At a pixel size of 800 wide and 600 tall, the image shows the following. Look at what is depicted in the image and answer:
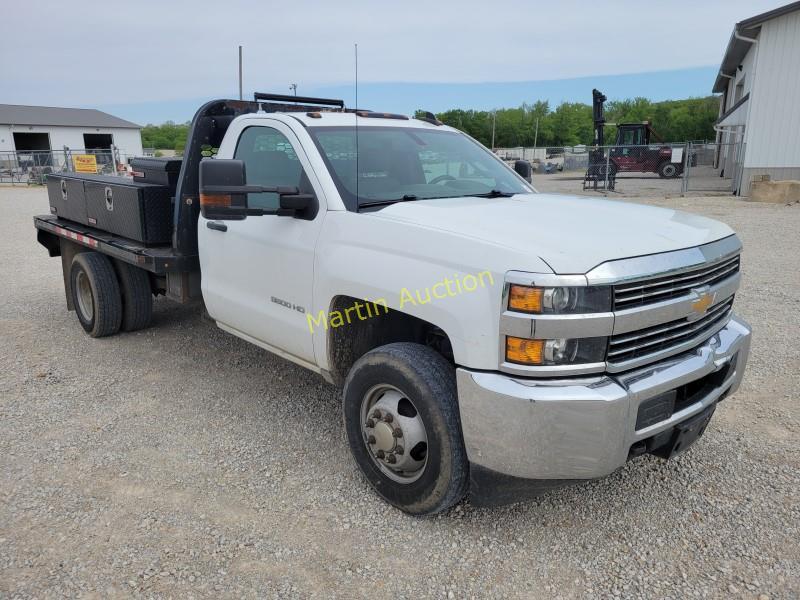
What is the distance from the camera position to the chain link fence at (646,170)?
2283 centimetres

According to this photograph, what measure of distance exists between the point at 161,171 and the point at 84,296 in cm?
181

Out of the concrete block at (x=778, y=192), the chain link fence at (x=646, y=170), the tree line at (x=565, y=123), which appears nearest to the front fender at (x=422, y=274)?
the chain link fence at (x=646, y=170)

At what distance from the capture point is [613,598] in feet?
8.50

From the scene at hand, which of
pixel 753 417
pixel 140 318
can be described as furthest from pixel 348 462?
pixel 140 318

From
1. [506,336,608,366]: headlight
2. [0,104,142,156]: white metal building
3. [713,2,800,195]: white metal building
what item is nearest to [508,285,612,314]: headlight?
[506,336,608,366]: headlight

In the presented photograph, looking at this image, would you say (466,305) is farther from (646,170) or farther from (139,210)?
(646,170)

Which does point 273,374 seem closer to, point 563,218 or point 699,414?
point 563,218

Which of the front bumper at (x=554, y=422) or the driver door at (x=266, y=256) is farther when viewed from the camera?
the driver door at (x=266, y=256)

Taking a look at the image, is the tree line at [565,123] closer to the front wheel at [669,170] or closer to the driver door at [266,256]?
the front wheel at [669,170]

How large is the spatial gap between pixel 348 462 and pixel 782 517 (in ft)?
7.48

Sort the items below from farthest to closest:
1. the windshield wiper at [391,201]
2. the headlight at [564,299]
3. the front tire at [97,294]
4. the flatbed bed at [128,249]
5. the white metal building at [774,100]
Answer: the white metal building at [774,100] < the front tire at [97,294] < the flatbed bed at [128,249] < the windshield wiper at [391,201] < the headlight at [564,299]

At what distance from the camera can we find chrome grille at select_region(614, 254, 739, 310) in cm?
254

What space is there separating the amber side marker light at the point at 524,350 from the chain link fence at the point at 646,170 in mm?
13598

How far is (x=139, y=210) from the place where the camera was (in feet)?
15.9
